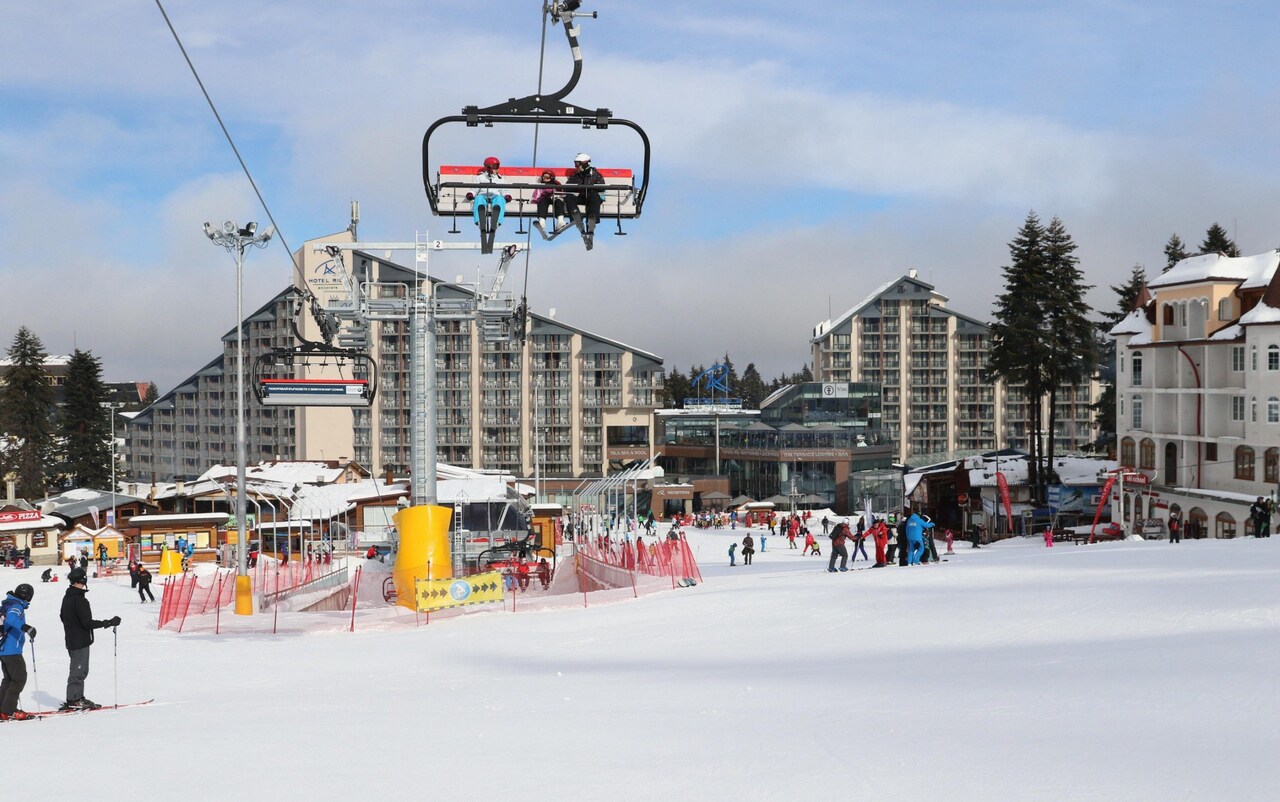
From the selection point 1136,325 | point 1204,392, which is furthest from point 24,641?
point 1136,325

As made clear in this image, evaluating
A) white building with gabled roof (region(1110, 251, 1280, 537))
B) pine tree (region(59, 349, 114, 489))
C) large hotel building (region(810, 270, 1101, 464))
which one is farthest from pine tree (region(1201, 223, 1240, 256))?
pine tree (region(59, 349, 114, 489))

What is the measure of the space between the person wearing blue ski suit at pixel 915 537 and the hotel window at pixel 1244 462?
2932 cm

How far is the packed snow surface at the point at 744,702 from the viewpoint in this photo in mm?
6395

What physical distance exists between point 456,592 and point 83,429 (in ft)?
257

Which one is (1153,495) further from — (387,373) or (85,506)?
(387,373)

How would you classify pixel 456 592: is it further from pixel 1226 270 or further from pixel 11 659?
pixel 1226 270

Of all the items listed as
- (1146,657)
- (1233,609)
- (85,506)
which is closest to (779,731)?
(1146,657)

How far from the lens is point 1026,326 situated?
51469 millimetres

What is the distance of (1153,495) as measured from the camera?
4831 centimetres

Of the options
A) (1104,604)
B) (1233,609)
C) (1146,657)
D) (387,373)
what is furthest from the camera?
(387,373)

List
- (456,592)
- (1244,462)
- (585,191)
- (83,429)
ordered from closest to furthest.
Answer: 1. (585,191)
2. (456,592)
3. (1244,462)
4. (83,429)

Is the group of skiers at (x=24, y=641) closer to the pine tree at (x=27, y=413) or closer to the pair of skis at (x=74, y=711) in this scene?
the pair of skis at (x=74, y=711)

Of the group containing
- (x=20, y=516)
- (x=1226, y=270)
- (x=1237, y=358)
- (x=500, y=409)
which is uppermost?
(x=1226, y=270)

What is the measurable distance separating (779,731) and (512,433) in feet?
293
